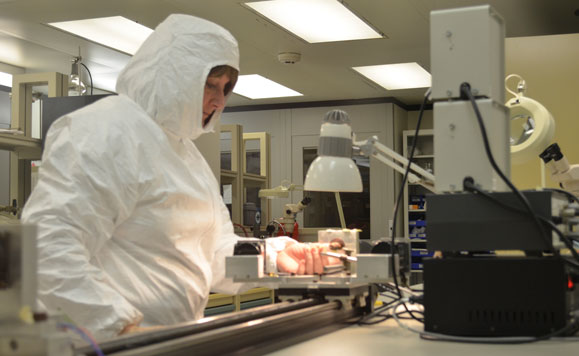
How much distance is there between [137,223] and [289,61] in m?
4.06

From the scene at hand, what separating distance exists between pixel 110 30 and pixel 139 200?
354cm

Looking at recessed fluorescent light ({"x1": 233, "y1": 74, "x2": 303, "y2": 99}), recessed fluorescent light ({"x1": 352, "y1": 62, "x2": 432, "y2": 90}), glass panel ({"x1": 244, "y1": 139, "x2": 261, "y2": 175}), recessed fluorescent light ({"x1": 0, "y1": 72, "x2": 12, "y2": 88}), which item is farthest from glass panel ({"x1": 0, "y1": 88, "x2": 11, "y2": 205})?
recessed fluorescent light ({"x1": 352, "y1": 62, "x2": 432, "y2": 90})

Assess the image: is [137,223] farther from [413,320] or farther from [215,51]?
[413,320]

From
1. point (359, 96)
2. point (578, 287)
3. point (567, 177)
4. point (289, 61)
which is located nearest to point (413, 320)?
point (578, 287)

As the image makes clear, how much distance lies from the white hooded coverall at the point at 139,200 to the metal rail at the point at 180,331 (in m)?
0.32

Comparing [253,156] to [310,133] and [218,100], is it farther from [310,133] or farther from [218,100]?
[218,100]

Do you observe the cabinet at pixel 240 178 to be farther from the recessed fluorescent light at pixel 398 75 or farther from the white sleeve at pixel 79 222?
the white sleeve at pixel 79 222

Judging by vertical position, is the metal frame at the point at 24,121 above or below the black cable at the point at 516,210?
above

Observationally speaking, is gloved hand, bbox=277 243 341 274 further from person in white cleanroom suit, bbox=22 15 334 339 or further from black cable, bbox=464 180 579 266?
black cable, bbox=464 180 579 266

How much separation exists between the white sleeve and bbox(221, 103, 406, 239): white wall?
592 centimetres

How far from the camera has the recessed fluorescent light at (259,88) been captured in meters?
6.45

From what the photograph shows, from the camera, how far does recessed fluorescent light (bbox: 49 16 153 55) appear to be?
4.58 meters

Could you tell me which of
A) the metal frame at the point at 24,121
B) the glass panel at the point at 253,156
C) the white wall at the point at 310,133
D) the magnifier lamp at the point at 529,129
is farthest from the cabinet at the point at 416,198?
the magnifier lamp at the point at 529,129

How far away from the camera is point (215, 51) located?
1770 millimetres
